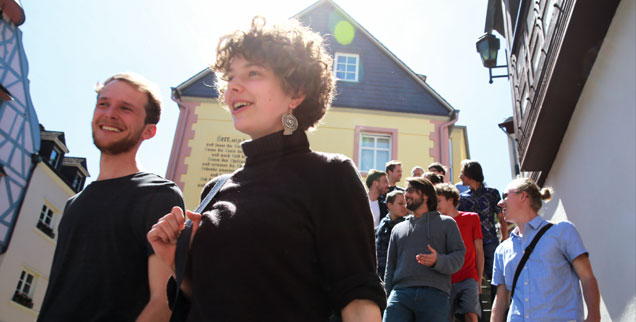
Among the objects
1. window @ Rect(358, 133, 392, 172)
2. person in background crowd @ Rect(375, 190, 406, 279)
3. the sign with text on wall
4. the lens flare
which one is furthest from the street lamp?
the lens flare

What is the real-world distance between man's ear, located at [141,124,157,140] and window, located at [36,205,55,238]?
17966mm

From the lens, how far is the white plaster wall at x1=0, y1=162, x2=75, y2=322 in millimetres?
16156

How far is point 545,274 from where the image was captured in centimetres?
389

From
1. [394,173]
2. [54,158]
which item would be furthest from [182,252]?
[54,158]

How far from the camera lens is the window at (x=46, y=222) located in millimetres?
18547

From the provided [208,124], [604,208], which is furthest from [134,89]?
[208,124]

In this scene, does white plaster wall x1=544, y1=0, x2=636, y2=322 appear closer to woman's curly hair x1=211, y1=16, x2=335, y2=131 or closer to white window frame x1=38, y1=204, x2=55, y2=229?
woman's curly hair x1=211, y1=16, x2=335, y2=131

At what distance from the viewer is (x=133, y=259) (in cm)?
220

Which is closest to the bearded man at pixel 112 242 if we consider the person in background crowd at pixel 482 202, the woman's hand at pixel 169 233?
the woman's hand at pixel 169 233

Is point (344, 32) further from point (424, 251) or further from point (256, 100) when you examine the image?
point (256, 100)

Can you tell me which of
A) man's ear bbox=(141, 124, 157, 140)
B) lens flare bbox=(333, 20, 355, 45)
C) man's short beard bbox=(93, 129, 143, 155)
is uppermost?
lens flare bbox=(333, 20, 355, 45)

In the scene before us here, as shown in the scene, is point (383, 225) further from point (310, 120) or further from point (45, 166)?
point (45, 166)

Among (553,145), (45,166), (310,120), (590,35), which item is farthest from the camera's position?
(45,166)

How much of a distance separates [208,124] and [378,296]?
619 inches
